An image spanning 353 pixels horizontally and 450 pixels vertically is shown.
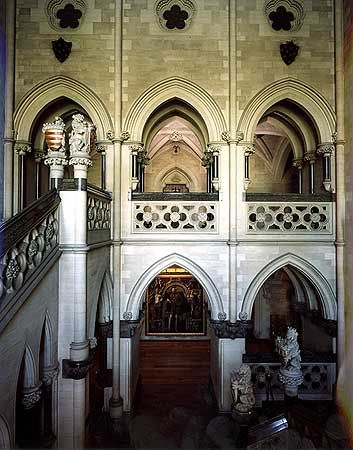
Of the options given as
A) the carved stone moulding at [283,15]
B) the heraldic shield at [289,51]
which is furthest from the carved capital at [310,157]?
the carved stone moulding at [283,15]

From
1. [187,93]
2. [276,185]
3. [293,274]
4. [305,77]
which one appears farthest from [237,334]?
[276,185]

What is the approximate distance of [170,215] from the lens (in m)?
8.06

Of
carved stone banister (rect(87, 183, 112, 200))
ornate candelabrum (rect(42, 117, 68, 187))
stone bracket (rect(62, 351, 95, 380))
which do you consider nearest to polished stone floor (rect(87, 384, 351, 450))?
stone bracket (rect(62, 351, 95, 380))

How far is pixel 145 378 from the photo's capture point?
10.6m

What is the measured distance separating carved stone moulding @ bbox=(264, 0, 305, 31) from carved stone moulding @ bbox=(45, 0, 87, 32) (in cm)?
426

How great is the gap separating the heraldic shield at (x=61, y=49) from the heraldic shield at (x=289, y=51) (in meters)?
4.84

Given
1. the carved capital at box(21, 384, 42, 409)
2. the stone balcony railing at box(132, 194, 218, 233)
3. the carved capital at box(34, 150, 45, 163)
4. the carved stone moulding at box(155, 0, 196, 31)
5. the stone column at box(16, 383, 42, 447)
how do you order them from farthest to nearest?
the carved capital at box(34, 150, 45, 163) → the carved stone moulding at box(155, 0, 196, 31) → the stone balcony railing at box(132, 194, 218, 233) → the stone column at box(16, 383, 42, 447) → the carved capital at box(21, 384, 42, 409)

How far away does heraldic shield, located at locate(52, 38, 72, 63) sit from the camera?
8.13m

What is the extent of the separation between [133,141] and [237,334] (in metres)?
4.89

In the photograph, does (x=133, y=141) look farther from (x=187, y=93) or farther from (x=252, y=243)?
(x=252, y=243)

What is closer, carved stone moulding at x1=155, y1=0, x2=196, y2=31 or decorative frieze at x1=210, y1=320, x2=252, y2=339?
decorative frieze at x1=210, y1=320, x2=252, y2=339

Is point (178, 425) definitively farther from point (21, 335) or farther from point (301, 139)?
point (301, 139)

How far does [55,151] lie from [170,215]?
310 cm

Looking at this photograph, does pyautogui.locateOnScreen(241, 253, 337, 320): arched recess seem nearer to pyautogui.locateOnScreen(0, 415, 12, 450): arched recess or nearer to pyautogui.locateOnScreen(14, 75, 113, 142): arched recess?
pyautogui.locateOnScreen(14, 75, 113, 142): arched recess
